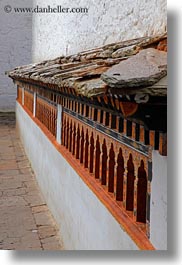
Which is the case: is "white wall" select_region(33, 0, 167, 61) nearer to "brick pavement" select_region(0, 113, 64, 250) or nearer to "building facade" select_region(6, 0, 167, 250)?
"building facade" select_region(6, 0, 167, 250)

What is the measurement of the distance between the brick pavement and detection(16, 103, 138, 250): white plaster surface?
4.4 inches

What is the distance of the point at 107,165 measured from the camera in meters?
2.34

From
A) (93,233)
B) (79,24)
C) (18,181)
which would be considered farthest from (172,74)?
(18,181)

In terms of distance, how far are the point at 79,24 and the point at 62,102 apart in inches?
43.4

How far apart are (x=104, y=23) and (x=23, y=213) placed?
6.25ft

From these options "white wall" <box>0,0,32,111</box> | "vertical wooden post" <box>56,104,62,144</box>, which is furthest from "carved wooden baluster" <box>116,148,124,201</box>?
"white wall" <box>0,0,32,111</box>

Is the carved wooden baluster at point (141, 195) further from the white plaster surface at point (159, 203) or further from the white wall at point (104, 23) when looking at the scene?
the white wall at point (104, 23)

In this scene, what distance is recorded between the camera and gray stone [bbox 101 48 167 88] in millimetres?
1349

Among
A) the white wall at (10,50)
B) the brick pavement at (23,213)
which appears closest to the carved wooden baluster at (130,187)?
the brick pavement at (23,213)

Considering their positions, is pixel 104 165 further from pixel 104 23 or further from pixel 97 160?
pixel 104 23

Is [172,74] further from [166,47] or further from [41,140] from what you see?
[41,140]

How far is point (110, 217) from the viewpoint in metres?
2.18

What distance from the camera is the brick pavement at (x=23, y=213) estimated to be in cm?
361

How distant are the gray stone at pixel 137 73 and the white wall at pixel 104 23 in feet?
2.66
